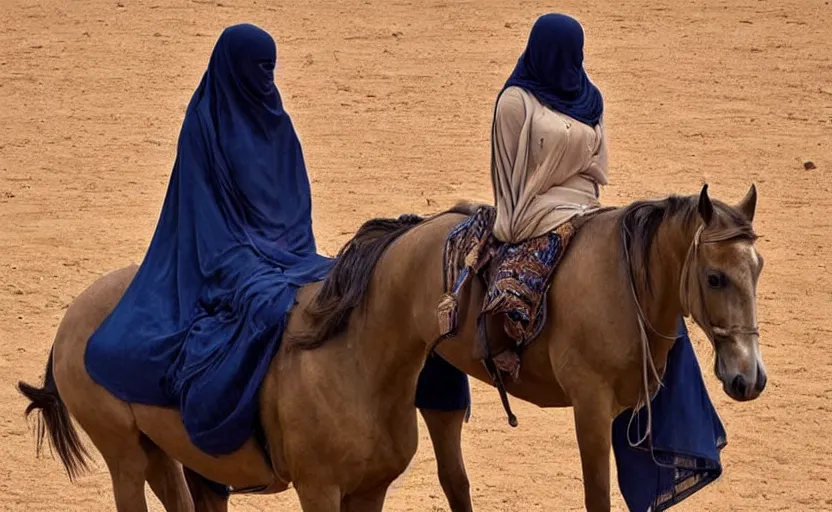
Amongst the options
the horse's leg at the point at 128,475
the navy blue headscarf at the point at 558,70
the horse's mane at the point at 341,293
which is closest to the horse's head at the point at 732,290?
the navy blue headscarf at the point at 558,70

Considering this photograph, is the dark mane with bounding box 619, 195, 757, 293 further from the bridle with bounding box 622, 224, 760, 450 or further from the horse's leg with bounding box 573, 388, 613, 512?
the horse's leg with bounding box 573, 388, 613, 512

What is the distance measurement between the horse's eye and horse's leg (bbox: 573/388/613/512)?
0.75m

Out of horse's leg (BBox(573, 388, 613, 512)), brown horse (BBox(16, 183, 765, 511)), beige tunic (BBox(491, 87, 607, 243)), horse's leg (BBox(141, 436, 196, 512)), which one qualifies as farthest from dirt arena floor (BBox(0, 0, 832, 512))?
beige tunic (BBox(491, 87, 607, 243))

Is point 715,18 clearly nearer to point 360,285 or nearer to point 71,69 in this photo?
point 71,69

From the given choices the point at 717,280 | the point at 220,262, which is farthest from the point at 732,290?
the point at 220,262

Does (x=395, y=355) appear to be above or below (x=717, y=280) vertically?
below

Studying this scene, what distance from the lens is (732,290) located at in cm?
645

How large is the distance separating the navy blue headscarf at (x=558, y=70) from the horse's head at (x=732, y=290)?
1056mm

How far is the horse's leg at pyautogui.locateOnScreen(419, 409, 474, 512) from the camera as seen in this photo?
795cm

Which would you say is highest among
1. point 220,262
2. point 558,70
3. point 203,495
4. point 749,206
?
point 558,70

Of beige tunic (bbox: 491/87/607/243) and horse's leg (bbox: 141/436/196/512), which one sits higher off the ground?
beige tunic (bbox: 491/87/607/243)

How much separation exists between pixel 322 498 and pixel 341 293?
0.72 m

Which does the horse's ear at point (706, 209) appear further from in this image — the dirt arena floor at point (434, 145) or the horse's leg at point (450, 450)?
the dirt arena floor at point (434, 145)

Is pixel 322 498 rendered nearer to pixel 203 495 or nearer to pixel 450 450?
pixel 203 495
